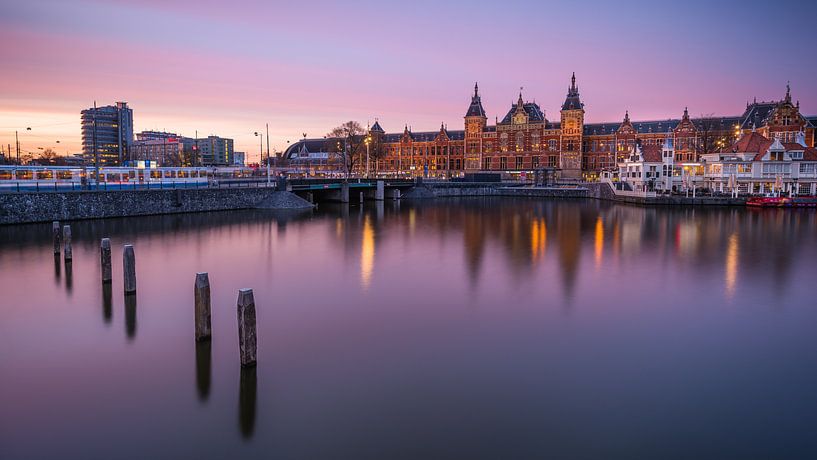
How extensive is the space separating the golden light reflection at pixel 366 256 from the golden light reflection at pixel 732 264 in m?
16.1

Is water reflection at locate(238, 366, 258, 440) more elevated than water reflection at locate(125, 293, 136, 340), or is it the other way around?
water reflection at locate(125, 293, 136, 340)

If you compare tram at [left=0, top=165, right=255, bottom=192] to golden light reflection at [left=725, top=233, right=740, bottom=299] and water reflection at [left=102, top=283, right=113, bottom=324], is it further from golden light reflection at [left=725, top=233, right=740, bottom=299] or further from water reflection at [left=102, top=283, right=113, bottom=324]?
golden light reflection at [left=725, top=233, right=740, bottom=299]

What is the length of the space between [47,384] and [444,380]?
995cm

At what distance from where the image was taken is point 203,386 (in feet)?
44.9

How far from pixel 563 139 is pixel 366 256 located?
97.3 m

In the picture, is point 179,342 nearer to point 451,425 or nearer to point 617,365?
point 451,425

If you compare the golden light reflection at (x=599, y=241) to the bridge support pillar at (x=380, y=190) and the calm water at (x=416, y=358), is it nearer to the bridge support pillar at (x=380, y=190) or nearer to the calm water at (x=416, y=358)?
the calm water at (x=416, y=358)

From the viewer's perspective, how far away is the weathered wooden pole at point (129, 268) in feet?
66.6

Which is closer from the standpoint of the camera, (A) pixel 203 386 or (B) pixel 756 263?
(A) pixel 203 386

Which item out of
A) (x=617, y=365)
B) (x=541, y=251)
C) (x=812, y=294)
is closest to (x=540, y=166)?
(x=541, y=251)

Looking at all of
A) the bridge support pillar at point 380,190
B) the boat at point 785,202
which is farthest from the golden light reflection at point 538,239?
the boat at point 785,202

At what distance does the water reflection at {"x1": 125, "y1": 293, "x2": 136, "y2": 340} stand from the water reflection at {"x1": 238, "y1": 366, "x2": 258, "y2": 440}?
5.51m

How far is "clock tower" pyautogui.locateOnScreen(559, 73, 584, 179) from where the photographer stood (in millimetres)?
120312

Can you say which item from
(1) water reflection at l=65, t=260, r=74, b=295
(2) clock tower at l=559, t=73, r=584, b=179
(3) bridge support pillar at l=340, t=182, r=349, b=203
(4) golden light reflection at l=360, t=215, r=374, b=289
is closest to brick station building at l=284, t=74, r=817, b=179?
(2) clock tower at l=559, t=73, r=584, b=179
